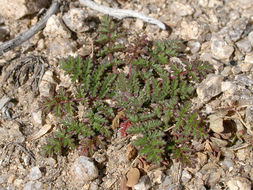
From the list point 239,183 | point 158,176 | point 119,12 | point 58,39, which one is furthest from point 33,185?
point 119,12

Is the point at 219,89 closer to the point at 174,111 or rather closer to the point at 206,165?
the point at 174,111

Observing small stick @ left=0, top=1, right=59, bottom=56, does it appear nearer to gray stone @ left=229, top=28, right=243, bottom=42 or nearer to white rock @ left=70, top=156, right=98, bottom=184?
white rock @ left=70, top=156, right=98, bottom=184

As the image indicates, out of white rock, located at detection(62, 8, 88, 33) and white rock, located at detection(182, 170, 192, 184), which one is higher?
white rock, located at detection(62, 8, 88, 33)

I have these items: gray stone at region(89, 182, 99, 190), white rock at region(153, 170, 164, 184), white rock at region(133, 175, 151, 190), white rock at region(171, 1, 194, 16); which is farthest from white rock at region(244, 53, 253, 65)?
gray stone at region(89, 182, 99, 190)

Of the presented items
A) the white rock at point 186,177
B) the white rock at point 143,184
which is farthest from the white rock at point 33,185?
the white rock at point 186,177

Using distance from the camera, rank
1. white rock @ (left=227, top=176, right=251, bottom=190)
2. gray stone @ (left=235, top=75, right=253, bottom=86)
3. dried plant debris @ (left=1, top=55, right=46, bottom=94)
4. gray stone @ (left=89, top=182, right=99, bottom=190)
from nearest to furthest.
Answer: white rock @ (left=227, top=176, right=251, bottom=190) → gray stone @ (left=89, top=182, right=99, bottom=190) → gray stone @ (left=235, top=75, right=253, bottom=86) → dried plant debris @ (left=1, top=55, right=46, bottom=94)

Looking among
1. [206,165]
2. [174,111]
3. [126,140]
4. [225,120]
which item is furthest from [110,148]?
[225,120]

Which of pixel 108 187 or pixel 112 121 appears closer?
pixel 108 187
